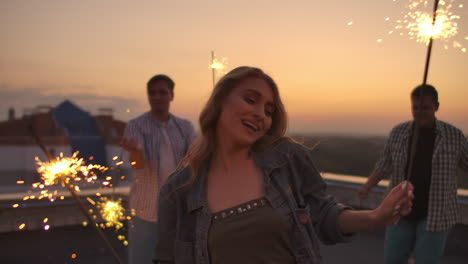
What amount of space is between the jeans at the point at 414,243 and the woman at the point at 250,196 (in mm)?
1733

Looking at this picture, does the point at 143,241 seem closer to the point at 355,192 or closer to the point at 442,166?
the point at 442,166

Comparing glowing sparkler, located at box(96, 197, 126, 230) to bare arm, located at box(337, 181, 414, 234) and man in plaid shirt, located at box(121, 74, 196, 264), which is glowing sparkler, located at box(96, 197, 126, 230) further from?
bare arm, located at box(337, 181, 414, 234)

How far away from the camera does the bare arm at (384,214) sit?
165 cm

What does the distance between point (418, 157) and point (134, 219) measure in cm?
246

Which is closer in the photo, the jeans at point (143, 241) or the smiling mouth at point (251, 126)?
the smiling mouth at point (251, 126)

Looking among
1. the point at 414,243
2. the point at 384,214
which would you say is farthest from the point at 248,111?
the point at 414,243

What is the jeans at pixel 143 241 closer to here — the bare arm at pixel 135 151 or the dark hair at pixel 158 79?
the bare arm at pixel 135 151

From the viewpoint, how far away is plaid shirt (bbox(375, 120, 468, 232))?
3126 millimetres

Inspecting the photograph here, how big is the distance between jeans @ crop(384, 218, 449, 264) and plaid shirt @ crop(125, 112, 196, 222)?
6.42 feet

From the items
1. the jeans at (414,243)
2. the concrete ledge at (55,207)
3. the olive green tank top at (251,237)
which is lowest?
the concrete ledge at (55,207)

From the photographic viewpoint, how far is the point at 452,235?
4.74m

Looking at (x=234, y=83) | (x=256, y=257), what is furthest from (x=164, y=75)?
(x=256, y=257)

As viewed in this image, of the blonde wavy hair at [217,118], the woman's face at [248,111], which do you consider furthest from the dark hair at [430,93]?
the woman's face at [248,111]

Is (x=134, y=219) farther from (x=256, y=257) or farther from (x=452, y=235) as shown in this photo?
(x=452, y=235)
